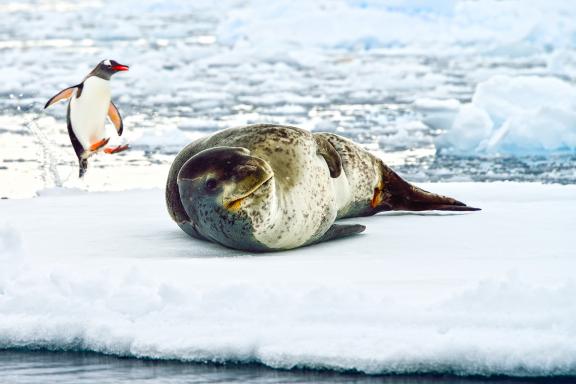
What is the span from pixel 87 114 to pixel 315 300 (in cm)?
404

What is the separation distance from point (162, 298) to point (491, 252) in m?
1.30

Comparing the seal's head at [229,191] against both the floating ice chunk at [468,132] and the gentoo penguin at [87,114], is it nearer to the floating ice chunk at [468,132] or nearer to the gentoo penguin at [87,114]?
the gentoo penguin at [87,114]

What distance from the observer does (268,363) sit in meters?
3.04

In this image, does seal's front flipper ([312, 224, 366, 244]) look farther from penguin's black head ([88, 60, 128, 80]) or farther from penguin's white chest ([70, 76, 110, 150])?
penguin's black head ([88, 60, 128, 80])

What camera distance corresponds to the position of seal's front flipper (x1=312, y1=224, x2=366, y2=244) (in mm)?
4457

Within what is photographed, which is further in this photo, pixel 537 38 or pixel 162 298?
pixel 537 38

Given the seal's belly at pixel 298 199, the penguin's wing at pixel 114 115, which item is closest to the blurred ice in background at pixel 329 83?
the penguin's wing at pixel 114 115

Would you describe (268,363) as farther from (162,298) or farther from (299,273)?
(299,273)

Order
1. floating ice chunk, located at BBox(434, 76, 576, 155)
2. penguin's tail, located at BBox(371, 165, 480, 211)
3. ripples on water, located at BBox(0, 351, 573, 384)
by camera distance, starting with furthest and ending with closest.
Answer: floating ice chunk, located at BBox(434, 76, 576, 155), penguin's tail, located at BBox(371, 165, 480, 211), ripples on water, located at BBox(0, 351, 573, 384)

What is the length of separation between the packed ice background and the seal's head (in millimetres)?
117

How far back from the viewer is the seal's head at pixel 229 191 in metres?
3.96

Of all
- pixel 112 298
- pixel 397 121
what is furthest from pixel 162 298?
pixel 397 121

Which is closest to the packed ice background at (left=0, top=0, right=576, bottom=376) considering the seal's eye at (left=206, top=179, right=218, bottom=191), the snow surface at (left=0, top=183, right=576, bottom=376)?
the snow surface at (left=0, top=183, right=576, bottom=376)

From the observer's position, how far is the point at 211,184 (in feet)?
13.1
